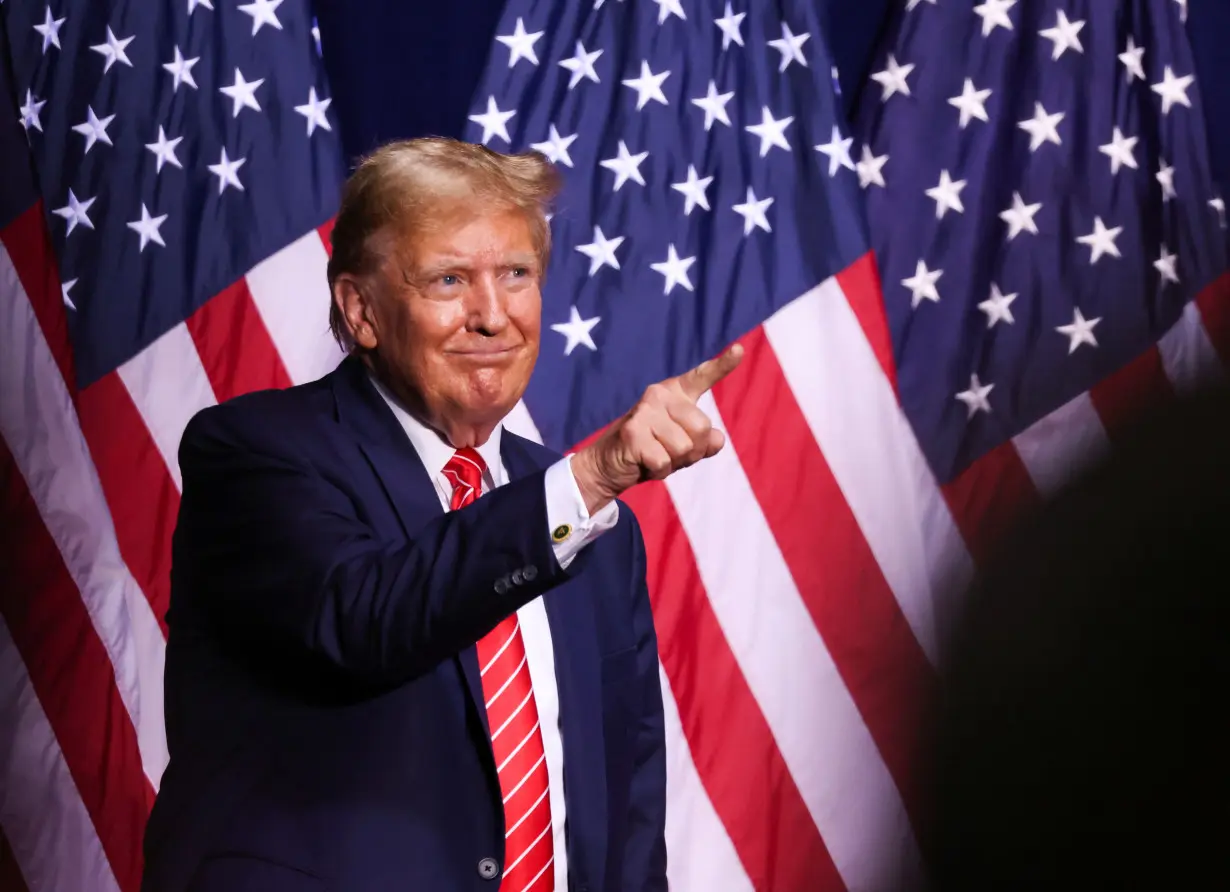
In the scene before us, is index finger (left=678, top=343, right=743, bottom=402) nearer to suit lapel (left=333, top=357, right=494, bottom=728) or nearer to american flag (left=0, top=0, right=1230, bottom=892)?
suit lapel (left=333, top=357, right=494, bottom=728)

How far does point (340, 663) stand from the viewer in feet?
4.54

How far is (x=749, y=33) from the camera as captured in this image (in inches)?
114

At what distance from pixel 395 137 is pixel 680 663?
4.26 feet

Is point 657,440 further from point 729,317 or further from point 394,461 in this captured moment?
point 729,317

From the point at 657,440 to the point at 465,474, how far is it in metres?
0.51

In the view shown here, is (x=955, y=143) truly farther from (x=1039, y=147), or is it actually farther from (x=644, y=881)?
(x=644, y=881)

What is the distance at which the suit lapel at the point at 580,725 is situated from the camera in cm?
168

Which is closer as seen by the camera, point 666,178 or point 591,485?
point 591,485

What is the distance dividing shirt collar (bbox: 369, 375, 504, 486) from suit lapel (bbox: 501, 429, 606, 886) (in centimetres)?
19

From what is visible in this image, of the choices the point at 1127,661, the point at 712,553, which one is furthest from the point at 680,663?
the point at 1127,661

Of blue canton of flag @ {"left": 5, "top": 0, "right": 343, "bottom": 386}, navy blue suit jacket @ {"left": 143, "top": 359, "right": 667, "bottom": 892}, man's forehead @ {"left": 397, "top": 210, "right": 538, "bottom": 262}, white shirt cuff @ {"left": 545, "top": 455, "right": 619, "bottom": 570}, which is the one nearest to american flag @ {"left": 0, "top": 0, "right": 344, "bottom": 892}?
blue canton of flag @ {"left": 5, "top": 0, "right": 343, "bottom": 386}

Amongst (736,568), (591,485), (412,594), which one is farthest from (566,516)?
(736,568)

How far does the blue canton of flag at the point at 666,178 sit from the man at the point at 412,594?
97 centimetres

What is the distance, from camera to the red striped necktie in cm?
163
